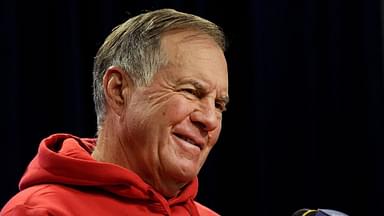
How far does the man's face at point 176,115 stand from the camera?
132 cm

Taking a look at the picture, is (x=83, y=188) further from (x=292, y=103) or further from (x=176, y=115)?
(x=292, y=103)

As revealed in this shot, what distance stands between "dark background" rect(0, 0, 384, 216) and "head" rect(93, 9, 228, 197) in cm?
88

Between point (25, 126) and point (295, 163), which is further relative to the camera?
point (295, 163)

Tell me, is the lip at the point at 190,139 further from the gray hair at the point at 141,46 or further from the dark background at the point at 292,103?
the dark background at the point at 292,103

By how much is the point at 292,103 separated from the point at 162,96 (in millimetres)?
1271

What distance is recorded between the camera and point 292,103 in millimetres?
2531

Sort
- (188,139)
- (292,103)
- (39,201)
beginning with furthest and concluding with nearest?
1. (292,103)
2. (188,139)
3. (39,201)

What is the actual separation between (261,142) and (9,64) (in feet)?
2.93

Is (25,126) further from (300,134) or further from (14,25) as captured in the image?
(300,134)

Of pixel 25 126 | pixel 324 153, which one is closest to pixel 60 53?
pixel 25 126

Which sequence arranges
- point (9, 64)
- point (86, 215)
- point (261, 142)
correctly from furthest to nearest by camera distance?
point (261, 142) → point (9, 64) → point (86, 215)

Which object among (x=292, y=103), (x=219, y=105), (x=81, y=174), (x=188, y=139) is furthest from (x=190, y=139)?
(x=292, y=103)

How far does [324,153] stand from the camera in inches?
99.0

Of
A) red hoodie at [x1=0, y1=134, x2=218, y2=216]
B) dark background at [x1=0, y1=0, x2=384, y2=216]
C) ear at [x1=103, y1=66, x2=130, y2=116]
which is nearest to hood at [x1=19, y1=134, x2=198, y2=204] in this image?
red hoodie at [x1=0, y1=134, x2=218, y2=216]
